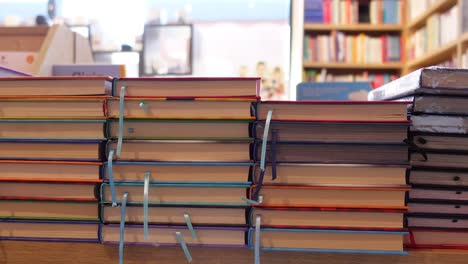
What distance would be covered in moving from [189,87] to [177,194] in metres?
0.20

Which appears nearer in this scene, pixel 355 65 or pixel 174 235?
pixel 174 235

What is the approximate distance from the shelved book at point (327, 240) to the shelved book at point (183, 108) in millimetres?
217

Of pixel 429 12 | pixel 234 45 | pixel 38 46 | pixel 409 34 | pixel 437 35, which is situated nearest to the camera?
pixel 38 46

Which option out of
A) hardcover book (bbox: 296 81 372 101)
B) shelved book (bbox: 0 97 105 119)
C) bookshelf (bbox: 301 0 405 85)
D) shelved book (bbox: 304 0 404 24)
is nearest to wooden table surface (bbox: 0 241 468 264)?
shelved book (bbox: 0 97 105 119)

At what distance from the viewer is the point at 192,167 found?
77 centimetres

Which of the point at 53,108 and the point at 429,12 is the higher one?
the point at 429,12

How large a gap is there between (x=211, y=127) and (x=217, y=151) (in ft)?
0.15

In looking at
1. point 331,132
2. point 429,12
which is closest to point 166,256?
point 331,132

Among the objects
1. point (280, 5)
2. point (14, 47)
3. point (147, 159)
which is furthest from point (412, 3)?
point (147, 159)

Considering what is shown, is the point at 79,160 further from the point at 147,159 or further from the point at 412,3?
the point at 412,3

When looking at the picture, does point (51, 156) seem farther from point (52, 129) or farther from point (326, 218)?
point (326, 218)

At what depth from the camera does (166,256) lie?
79 cm

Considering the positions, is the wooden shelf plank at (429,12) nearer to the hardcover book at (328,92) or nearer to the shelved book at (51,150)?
the hardcover book at (328,92)

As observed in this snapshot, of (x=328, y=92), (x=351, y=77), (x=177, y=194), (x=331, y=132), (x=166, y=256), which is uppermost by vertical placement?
(x=351, y=77)
